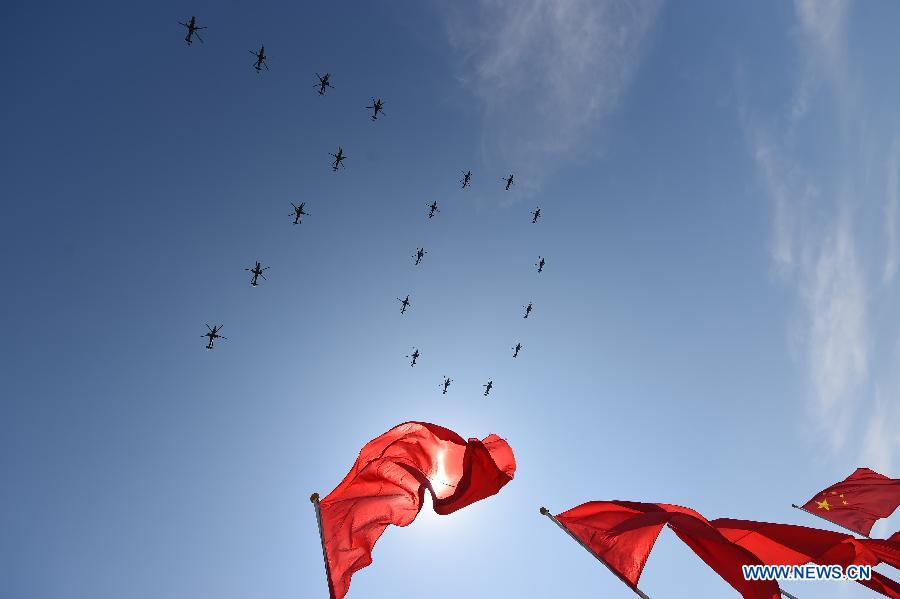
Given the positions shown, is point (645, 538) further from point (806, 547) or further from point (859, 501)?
point (859, 501)

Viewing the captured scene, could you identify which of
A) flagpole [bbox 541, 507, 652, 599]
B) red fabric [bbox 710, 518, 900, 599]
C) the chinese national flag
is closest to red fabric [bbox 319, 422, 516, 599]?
flagpole [bbox 541, 507, 652, 599]

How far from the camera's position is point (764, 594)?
28.1ft

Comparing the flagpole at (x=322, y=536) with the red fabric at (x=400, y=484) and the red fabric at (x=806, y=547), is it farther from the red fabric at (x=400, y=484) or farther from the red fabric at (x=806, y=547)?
the red fabric at (x=806, y=547)

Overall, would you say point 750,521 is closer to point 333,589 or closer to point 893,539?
point 893,539

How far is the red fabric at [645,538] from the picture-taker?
941 centimetres

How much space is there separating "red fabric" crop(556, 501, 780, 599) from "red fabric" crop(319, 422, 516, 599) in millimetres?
2357

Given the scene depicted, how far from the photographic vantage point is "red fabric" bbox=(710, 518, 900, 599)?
10172mm

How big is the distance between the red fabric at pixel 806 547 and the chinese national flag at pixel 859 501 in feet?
25.8

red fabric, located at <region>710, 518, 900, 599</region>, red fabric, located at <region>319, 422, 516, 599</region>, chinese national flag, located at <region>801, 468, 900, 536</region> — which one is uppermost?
red fabric, located at <region>319, 422, 516, 599</region>

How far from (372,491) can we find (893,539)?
1391cm

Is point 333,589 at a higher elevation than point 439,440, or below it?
below

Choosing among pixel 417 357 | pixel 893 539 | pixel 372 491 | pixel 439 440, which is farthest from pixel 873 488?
pixel 417 357

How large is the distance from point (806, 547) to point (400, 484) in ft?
31.0

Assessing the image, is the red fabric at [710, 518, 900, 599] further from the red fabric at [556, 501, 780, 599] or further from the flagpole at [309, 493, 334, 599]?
the flagpole at [309, 493, 334, 599]
